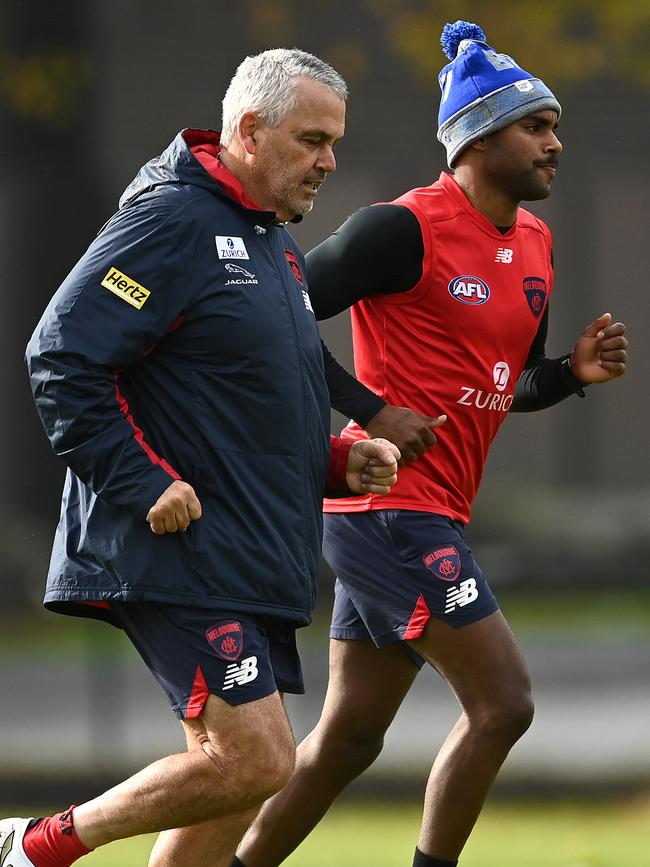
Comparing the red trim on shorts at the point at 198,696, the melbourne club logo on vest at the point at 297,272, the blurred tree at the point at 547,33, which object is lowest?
the red trim on shorts at the point at 198,696

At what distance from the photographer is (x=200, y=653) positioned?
321cm

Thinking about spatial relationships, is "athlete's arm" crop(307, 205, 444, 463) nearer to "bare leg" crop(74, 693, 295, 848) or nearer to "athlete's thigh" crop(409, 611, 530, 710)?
"athlete's thigh" crop(409, 611, 530, 710)

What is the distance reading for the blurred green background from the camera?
532cm

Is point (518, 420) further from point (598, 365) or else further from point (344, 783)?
point (344, 783)

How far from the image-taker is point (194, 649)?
Answer: 3213mm

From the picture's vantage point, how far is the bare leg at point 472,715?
12.5ft

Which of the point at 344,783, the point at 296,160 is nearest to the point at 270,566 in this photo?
the point at 296,160

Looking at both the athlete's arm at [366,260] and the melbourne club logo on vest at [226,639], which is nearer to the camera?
the melbourne club logo on vest at [226,639]

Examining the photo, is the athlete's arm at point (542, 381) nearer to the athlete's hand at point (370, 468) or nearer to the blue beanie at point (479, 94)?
the blue beanie at point (479, 94)

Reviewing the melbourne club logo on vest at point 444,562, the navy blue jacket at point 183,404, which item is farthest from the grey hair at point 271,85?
the melbourne club logo on vest at point 444,562

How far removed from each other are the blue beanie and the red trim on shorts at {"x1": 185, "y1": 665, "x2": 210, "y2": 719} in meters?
1.73

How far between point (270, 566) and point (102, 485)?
1.29ft

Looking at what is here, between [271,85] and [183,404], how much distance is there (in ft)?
2.40

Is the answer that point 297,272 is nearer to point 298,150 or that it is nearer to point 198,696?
point 298,150
